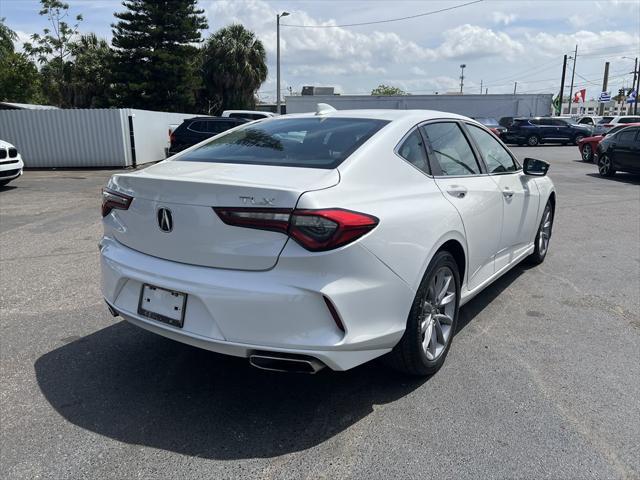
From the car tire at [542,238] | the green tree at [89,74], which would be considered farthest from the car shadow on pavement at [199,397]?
the green tree at [89,74]

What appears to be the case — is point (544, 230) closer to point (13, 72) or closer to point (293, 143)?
point (293, 143)

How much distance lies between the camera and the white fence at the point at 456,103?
4131 cm

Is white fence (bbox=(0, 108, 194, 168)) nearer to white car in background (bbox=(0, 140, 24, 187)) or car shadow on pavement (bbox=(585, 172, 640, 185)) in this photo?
white car in background (bbox=(0, 140, 24, 187))

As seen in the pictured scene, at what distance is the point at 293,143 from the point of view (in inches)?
134

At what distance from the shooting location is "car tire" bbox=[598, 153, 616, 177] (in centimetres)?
1539

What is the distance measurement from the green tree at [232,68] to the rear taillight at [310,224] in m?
36.6

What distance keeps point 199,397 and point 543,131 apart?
3155 cm

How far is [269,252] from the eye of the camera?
2553 mm

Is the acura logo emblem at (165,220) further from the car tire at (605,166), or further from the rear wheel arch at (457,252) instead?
the car tire at (605,166)

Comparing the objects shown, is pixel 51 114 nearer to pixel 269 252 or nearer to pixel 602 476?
pixel 269 252

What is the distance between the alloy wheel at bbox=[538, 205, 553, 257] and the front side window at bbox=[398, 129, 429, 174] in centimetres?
271

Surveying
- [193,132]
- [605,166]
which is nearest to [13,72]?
[193,132]

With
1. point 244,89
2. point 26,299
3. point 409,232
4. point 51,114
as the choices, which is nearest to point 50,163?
point 51,114

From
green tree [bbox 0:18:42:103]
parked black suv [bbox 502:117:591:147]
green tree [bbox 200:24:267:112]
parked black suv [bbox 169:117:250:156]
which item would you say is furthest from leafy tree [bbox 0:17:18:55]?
parked black suv [bbox 502:117:591:147]
